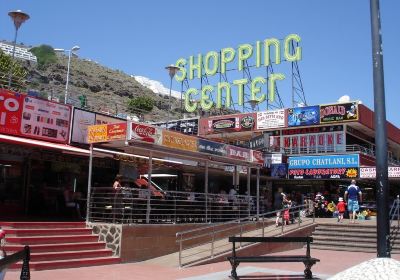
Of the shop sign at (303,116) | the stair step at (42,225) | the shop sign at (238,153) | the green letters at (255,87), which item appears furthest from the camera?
the green letters at (255,87)

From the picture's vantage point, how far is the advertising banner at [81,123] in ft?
55.3

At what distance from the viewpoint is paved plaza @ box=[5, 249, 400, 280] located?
10.7 metres

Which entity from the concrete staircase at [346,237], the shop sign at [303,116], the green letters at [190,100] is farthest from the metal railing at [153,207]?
the green letters at [190,100]

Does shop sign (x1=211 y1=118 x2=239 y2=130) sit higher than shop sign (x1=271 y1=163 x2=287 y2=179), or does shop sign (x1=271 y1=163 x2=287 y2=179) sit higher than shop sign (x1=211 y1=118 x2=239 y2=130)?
shop sign (x1=211 y1=118 x2=239 y2=130)

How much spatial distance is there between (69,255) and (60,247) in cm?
35

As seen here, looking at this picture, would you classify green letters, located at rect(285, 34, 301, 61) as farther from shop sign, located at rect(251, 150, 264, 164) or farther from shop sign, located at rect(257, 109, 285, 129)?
shop sign, located at rect(251, 150, 264, 164)

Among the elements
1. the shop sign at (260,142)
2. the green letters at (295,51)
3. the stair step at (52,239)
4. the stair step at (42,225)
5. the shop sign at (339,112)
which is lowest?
the stair step at (52,239)

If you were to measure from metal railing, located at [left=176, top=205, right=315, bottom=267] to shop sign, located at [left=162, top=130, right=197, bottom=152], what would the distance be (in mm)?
2667

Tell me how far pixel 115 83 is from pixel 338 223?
8930 centimetres

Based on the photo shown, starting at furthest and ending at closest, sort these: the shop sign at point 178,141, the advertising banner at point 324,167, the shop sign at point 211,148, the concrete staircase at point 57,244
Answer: the advertising banner at point 324,167, the shop sign at point 211,148, the shop sign at point 178,141, the concrete staircase at point 57,244

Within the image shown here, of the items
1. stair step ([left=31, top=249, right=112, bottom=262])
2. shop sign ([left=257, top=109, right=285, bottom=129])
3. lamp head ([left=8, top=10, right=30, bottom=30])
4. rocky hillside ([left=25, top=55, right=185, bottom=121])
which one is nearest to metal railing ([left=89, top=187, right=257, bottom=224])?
stair step ([left=31, top=249, right=112, bottom=262])

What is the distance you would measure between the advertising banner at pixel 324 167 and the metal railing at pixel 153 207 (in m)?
12.9

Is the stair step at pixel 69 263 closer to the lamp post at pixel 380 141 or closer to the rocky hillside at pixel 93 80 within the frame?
the lamp post at pixel 380 141

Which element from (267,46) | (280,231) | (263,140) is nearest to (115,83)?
(267,46)
